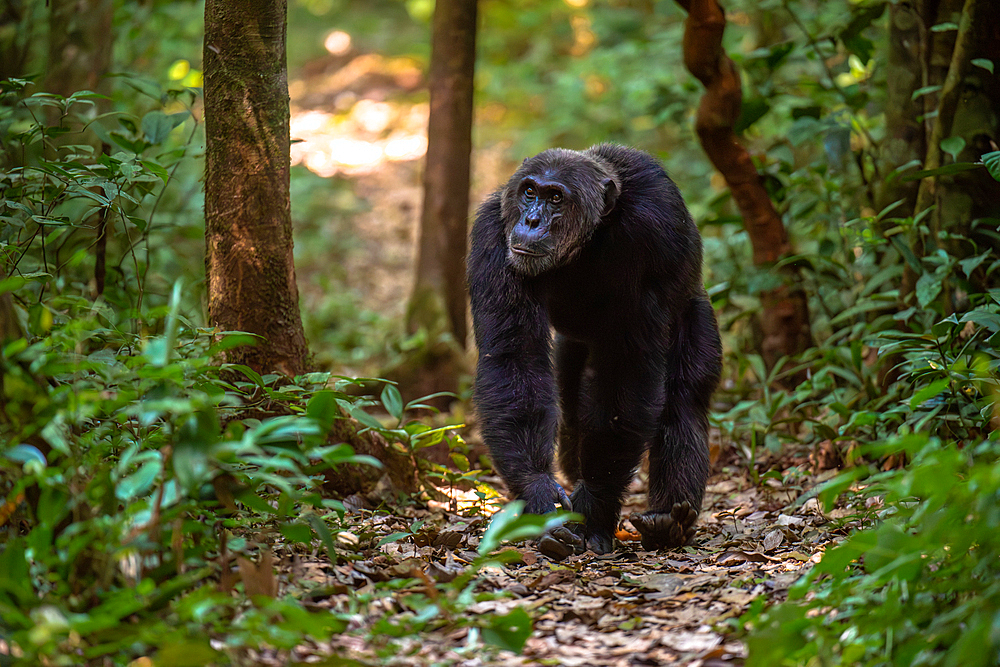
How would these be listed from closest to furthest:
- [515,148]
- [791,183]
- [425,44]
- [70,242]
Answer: [70,242] → [791,183] → [515,148] → [425,44]

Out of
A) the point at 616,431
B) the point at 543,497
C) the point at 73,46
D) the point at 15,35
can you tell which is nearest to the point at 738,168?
the point at 616,431

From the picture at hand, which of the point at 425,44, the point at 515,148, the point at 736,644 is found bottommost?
the point at 736,644

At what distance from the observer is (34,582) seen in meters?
2.36

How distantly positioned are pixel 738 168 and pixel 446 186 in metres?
2.49

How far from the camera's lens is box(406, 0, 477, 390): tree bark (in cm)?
657

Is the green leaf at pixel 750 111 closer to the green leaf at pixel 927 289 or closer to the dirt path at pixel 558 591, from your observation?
the green leaf at pixel 927 289

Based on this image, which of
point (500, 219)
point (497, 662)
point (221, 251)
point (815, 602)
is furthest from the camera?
point (500, 219)

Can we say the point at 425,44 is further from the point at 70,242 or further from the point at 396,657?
the point at 396,657

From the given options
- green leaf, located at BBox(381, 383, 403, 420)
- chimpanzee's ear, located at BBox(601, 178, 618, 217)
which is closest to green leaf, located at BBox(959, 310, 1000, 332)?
chimpanzee's ear, located at BBox(601, 178, 618, 217)

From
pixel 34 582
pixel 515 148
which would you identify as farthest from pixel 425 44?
pixel 34 582

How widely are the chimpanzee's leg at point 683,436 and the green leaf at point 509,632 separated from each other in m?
1.82

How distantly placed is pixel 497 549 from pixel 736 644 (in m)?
1.56

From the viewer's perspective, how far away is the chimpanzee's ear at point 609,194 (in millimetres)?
4188

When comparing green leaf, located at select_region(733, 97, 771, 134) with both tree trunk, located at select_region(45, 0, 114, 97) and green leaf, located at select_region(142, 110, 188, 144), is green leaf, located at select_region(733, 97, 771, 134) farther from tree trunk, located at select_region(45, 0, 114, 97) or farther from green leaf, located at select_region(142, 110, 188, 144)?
tree trunk, located at select_region(45, 0, 114, 97)
